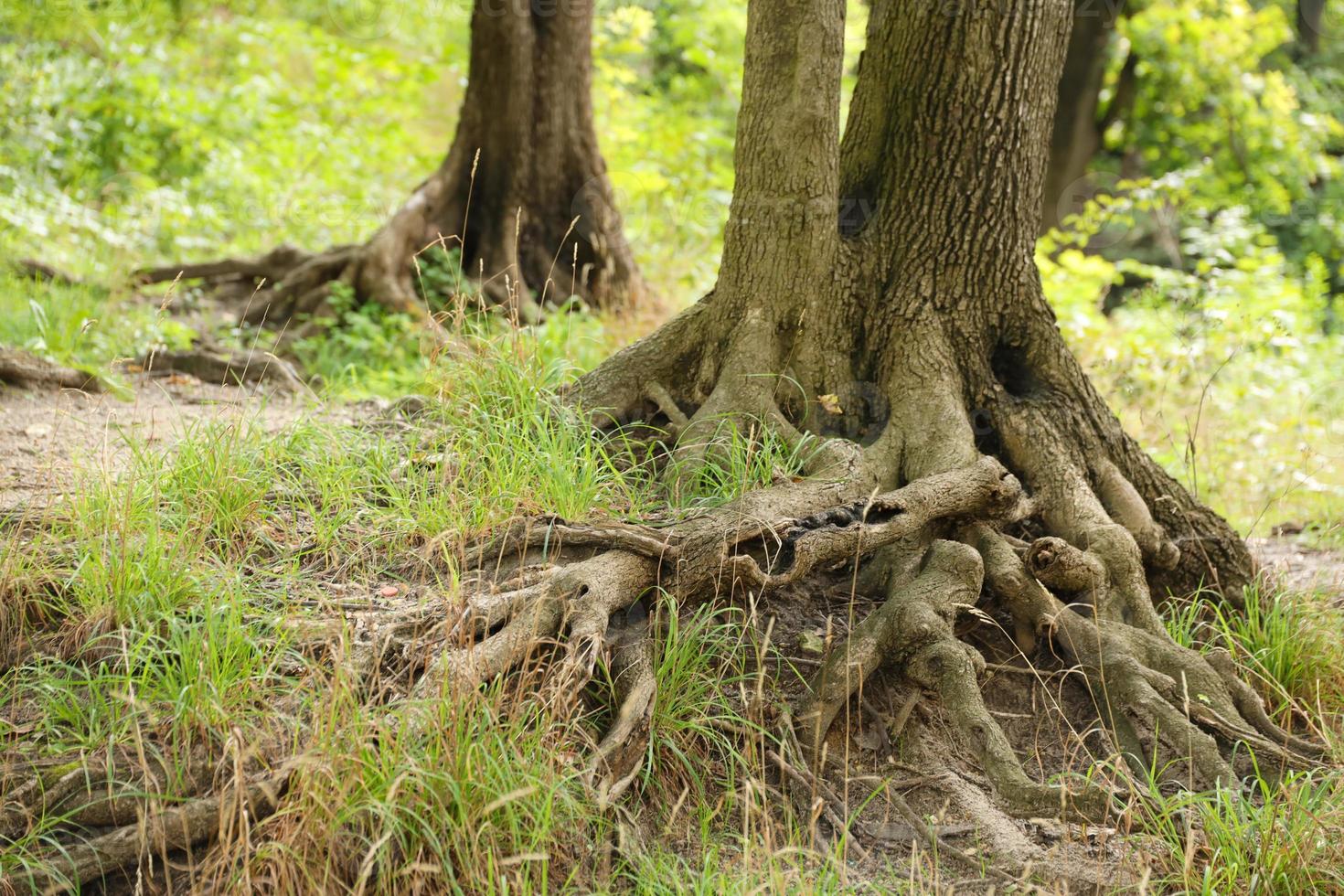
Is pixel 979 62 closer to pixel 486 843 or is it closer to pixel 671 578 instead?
pixel 671 578

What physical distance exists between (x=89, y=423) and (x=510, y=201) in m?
4.15

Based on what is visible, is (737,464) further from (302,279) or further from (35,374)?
(302,279)

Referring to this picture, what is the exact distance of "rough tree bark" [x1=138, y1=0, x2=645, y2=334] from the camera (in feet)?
24.5

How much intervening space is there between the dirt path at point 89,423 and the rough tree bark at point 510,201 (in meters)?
1.64

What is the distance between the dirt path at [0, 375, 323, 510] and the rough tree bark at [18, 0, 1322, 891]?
55.7 inches

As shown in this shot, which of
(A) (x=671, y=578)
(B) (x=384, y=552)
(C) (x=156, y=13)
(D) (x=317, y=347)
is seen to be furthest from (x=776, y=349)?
(C) (x=156, y=13)

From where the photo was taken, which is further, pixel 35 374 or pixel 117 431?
pixel 35 374

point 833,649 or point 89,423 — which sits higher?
point 89,423

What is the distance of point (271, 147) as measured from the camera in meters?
11.4

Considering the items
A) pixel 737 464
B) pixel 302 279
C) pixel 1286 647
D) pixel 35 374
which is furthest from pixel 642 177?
pixel 1286 647

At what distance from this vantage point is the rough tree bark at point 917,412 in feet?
11.3

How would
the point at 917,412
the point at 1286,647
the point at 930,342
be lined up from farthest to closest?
the point at 930,342 < the point at 917,412 < the point at 1286,647

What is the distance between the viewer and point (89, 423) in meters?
4.06

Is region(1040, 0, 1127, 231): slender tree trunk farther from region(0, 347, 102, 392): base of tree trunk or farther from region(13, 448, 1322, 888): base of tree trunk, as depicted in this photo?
region(0, 347, 102, 392): base of tree trunk
